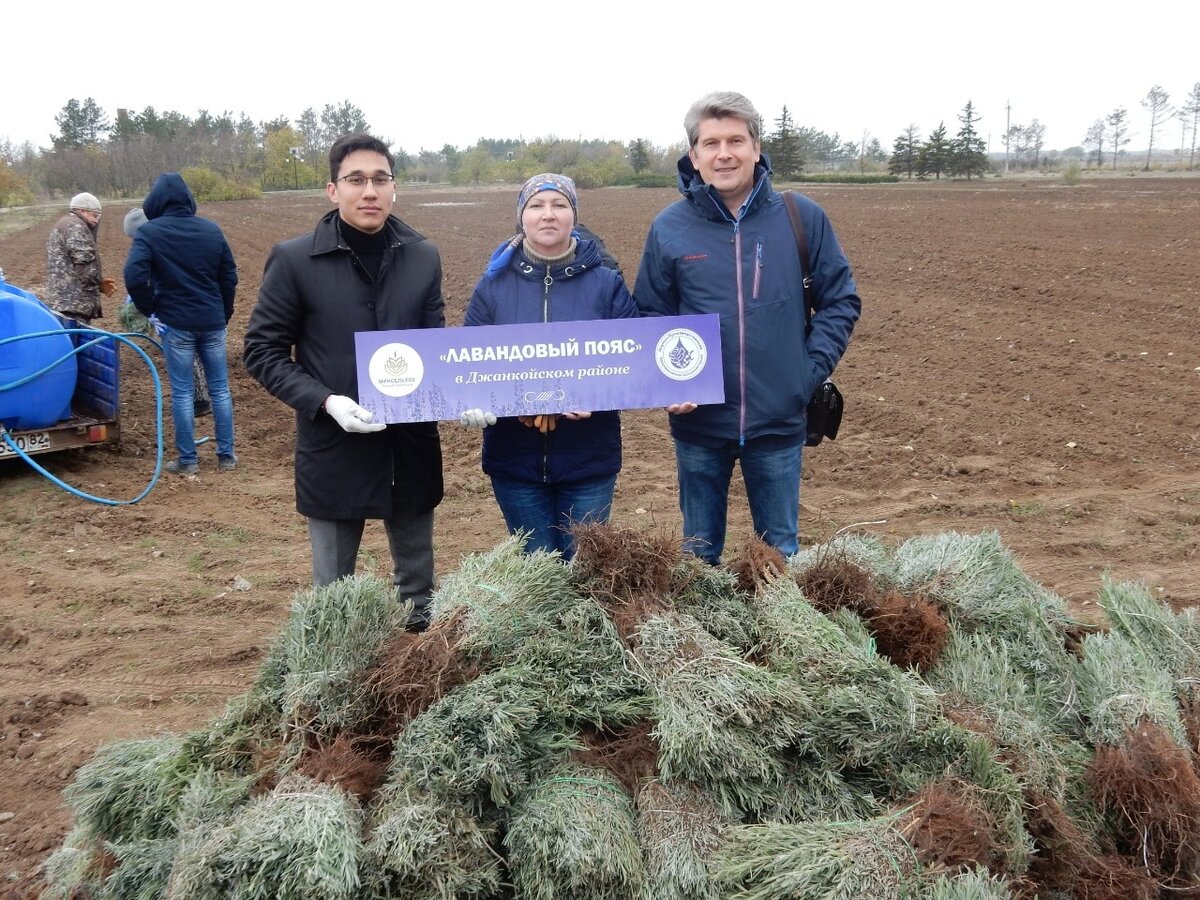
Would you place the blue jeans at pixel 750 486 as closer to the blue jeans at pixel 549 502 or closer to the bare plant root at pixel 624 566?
the blue jeans at pixel 549 502

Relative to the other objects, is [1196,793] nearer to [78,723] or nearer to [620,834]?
[620,834]

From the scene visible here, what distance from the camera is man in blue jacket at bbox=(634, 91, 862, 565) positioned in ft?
10.8

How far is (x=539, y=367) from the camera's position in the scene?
11.0 ft

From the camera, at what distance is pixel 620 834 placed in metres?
2.04

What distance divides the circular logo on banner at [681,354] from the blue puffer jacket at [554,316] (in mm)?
226

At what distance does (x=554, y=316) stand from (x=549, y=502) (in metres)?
0.74

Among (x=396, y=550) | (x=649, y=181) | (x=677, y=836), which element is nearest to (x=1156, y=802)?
(x=677, y=836)

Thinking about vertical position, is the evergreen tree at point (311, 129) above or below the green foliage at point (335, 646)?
above

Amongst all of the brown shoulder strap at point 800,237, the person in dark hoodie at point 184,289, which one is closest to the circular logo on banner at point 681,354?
the brown shoulder strap at point 800,237

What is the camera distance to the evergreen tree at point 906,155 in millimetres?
63250

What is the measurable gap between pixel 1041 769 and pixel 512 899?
1.33 meters

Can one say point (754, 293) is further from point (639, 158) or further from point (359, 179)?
point (639, 158)

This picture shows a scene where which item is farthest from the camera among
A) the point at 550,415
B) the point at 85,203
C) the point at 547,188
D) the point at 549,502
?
the point at 85,203

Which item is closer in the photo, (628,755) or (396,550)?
(628,755)
